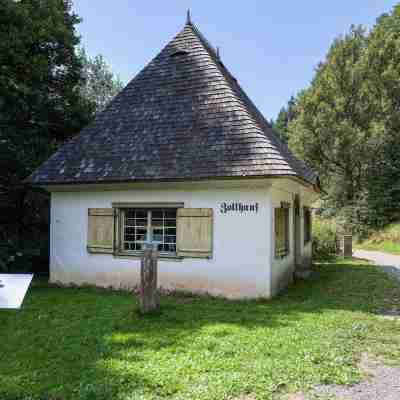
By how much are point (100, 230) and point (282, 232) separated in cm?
479

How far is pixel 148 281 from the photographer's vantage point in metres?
7.00

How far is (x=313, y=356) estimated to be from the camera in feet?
16.1

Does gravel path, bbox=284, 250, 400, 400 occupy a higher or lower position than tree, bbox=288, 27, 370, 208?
lower

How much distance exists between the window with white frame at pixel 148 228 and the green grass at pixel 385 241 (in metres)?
15.8

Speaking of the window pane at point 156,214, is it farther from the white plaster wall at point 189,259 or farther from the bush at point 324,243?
the bush at point 324,243

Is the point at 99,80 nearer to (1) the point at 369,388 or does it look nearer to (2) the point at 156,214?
(2) the point at 156,214

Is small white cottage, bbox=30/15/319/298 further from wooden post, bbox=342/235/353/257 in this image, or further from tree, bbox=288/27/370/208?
tree, bbox=288/27/370/208

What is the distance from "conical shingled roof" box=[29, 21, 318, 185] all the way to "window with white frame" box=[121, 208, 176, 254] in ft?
3.42

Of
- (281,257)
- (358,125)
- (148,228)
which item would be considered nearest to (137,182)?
(148,228)

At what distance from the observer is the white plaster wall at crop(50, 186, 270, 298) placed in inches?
351

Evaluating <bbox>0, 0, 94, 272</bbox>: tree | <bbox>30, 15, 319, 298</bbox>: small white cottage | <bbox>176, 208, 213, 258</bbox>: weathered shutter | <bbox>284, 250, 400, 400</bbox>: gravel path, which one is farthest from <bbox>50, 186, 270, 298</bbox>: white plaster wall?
<bbox>284, 250, 400, 400</bbox>: gravel path

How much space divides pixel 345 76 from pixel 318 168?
23.0ft

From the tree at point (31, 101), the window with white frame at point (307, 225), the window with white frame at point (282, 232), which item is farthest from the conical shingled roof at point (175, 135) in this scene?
the window with white frame at point (307, 225)

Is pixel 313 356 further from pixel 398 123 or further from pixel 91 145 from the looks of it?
pixel 398 123
